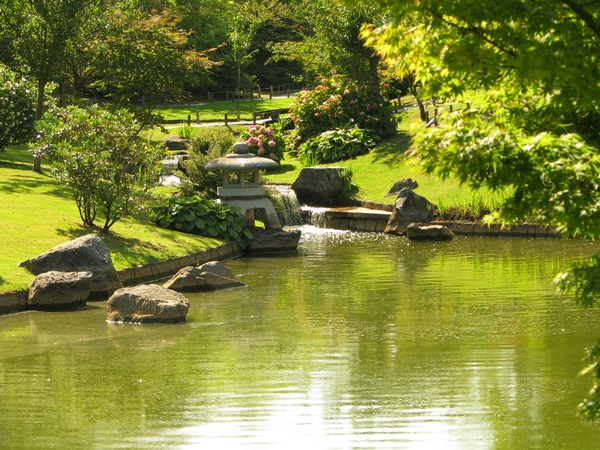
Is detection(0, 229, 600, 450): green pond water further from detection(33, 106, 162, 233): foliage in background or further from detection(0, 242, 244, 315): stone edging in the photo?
detection(33, 106, 162, 233): foliage in background

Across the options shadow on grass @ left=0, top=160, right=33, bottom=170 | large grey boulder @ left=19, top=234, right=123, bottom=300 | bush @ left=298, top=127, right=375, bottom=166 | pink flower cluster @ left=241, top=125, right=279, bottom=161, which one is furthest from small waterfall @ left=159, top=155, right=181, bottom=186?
large grey boulder @ left=19, top=234, right=123, bottom=300

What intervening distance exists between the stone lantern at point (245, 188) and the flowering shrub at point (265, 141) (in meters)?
8.97

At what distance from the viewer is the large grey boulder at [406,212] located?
23703 millimetres

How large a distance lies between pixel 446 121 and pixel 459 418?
3739mm

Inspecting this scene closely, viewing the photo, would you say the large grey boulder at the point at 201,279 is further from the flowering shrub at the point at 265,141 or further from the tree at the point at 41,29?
the flowering shrub at the point at 265,141

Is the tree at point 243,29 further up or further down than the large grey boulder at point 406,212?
further up

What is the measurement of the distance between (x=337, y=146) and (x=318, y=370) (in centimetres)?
2233

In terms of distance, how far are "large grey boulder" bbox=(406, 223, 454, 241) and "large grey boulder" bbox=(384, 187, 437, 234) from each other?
67 cm

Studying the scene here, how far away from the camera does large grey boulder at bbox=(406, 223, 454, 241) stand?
22.7 metres

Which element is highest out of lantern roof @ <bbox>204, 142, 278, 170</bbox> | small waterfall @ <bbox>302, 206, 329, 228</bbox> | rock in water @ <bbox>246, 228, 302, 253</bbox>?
lantern roof @ <bbox>204, 142, 278, 170</bbox>

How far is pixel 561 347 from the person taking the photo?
38.7 feet

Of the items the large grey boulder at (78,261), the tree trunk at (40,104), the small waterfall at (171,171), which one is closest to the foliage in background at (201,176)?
the small waterfall at (171,171)

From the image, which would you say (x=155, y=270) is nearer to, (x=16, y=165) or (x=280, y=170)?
(x=16, y=165)

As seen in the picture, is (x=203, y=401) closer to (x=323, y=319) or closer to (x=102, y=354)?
(x=102, y=354)
